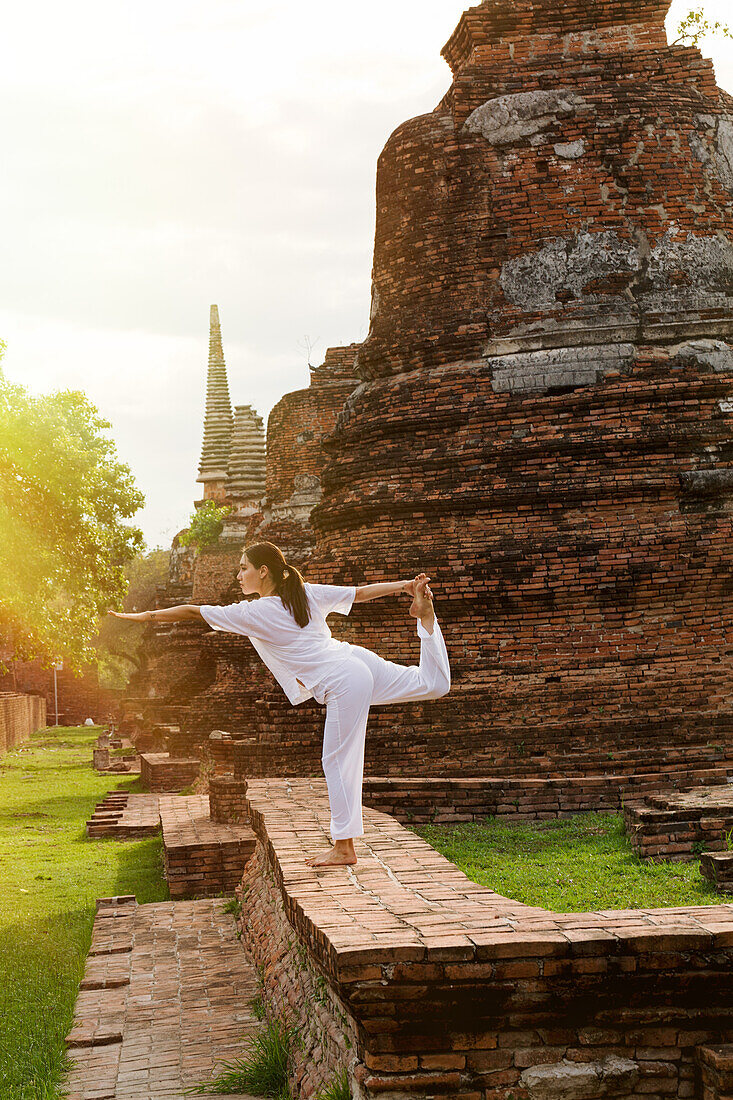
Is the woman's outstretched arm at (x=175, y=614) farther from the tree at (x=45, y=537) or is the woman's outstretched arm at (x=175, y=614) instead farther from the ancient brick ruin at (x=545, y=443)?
the tree at (x=45, y=537)

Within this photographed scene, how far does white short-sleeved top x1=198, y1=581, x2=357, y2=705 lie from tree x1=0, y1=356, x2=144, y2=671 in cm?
1025

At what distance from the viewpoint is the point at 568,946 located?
9.86 feet

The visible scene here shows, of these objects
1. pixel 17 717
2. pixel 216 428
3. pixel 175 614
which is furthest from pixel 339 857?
pixel 216 428

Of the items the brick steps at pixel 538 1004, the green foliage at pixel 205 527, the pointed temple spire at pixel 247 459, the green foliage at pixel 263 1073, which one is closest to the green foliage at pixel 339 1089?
the brick steps at pixel 538 1004

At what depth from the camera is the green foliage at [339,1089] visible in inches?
123

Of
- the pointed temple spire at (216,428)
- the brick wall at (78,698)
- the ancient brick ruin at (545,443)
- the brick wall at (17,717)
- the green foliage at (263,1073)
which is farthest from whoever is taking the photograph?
the brick wall at (78,698)

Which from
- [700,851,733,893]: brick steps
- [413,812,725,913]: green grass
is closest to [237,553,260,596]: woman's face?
[413,812,725,913]: green grass

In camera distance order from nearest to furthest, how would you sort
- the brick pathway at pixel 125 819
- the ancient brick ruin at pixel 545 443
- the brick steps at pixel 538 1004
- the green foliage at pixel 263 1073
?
the brick steps at pixel 538 1004, the green foliage at pixel 263 1073, the ancient brick ruin at pixel 545 443, the brick pathway at pixel 125 819

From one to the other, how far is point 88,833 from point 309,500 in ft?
28.3

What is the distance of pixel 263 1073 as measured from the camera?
3926mm

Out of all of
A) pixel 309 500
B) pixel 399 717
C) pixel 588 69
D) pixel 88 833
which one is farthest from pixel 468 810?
pixel 309 500

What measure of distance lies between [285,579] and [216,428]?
35.1 meters

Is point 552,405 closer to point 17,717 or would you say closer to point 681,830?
point 681,830

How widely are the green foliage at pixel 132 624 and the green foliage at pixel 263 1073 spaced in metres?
33.9
